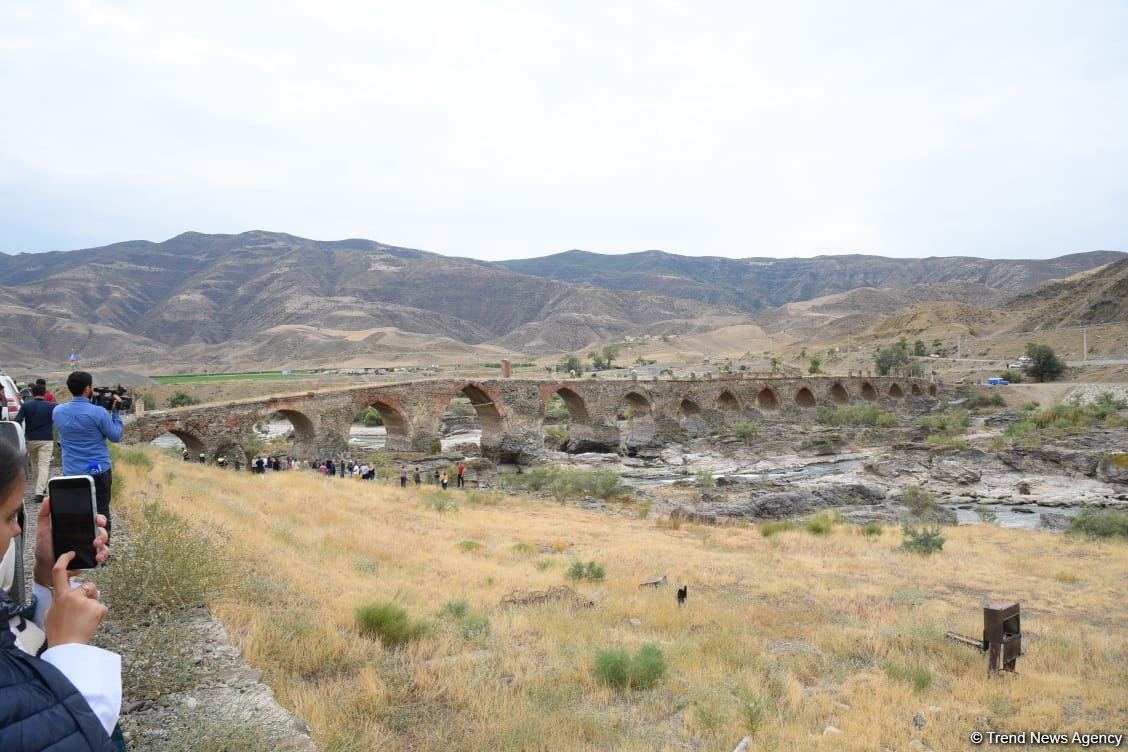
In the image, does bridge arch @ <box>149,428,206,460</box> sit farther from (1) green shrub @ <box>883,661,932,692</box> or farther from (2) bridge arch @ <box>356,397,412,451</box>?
(1) green shrub @ <box>883,661,932,692</box>

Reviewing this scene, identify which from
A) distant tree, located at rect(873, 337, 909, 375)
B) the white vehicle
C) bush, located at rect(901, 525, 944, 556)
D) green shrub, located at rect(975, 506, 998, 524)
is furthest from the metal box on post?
distant tree, located at rect(873, 337, 909, 375)

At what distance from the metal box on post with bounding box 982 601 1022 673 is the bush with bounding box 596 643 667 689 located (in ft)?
9.56

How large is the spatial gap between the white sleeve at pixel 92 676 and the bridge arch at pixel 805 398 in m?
45.7

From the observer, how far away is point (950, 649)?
599 centimetres

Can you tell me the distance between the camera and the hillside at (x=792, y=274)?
139 meters

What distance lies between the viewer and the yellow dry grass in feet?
13.1

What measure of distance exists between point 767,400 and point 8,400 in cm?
4089

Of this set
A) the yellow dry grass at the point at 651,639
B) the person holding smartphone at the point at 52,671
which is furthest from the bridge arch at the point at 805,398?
the person holding smartphone at the point at 52,671

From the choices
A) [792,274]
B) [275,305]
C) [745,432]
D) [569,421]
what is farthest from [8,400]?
[792,274]

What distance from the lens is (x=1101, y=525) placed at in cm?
1426

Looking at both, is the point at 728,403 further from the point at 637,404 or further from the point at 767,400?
the point at 637,404

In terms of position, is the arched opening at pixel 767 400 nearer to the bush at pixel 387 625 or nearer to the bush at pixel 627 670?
the bush at pixel 627 670

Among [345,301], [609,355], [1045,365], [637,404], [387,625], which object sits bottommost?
[637,404]

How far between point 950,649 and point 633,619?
2929mm
